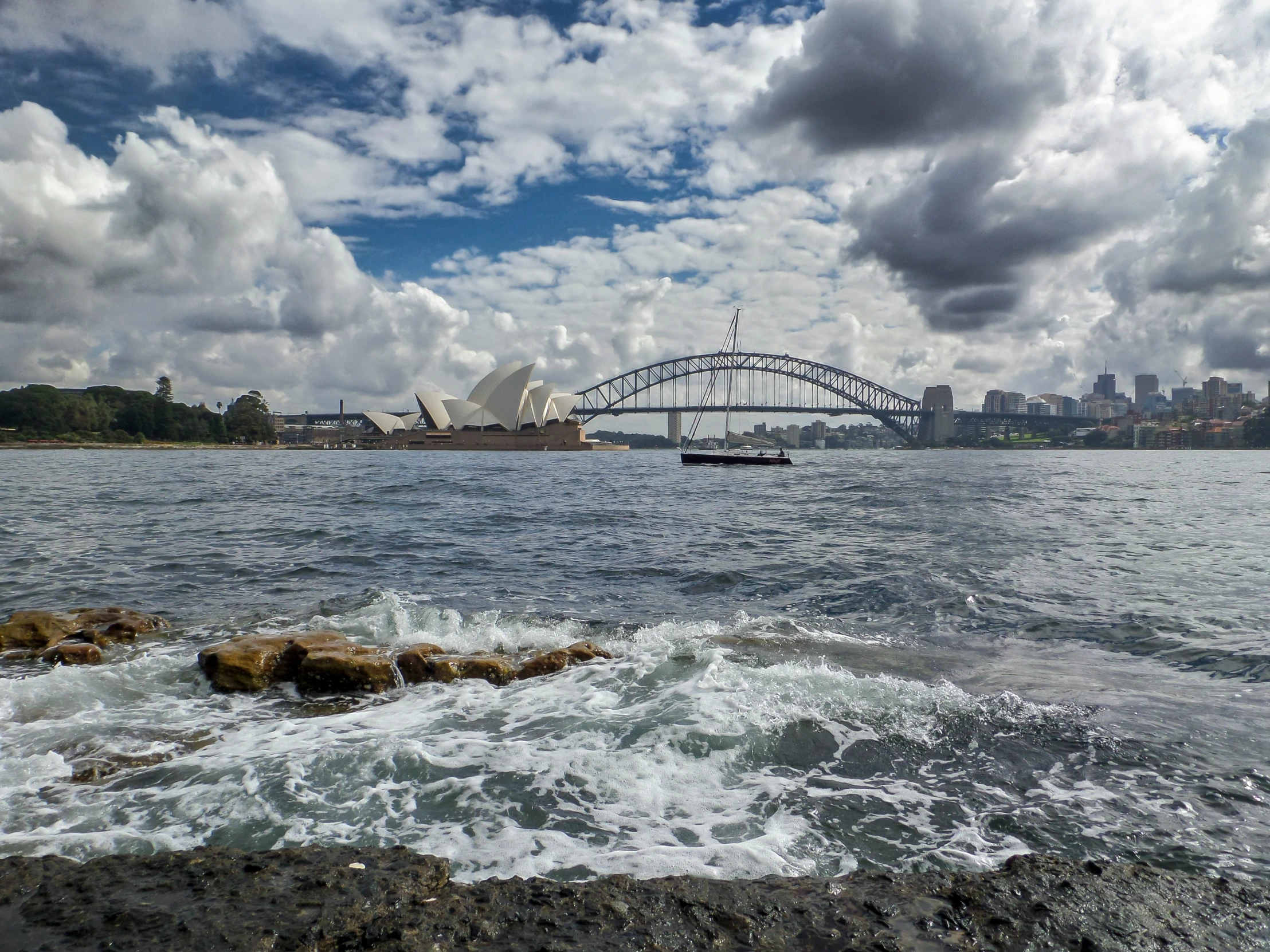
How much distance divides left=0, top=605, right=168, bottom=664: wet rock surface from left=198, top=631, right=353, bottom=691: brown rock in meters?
1.15

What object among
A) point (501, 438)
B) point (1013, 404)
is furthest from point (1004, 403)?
point (501, 438)

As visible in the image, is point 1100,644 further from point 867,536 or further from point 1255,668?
point 867,536

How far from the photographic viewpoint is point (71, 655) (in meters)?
4.94

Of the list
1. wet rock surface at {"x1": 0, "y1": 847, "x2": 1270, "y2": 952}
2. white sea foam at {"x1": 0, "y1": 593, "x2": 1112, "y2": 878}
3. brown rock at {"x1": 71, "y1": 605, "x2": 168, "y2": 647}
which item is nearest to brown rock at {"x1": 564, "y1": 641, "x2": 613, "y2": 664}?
white sea foam at {"x1": 0, "y1": 593, "x2": 1112, "y2": 878}

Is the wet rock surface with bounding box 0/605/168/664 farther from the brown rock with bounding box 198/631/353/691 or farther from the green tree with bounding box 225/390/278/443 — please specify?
the green tree with bounding box 225/390/278/443

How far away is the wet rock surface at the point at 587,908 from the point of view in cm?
175

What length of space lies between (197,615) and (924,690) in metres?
6.49

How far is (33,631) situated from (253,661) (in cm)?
252

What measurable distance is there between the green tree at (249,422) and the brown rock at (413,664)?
96.1 m

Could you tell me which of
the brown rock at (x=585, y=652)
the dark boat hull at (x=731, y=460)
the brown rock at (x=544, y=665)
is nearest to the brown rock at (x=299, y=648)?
the brown rock at (x=544, y=665)

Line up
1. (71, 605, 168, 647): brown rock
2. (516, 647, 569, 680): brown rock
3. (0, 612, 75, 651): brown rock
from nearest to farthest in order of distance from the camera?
(516, 647, 569, 680): brown rock, (0, 612, 75, 651): brown rock, (71, 605, 168, 647): brown rock

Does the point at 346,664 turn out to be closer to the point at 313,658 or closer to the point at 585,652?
the point at 313,658

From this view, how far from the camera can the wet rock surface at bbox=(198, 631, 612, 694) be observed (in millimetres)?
4391

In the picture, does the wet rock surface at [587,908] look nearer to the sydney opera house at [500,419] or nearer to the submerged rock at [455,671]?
the submerged rock at [455,671]
